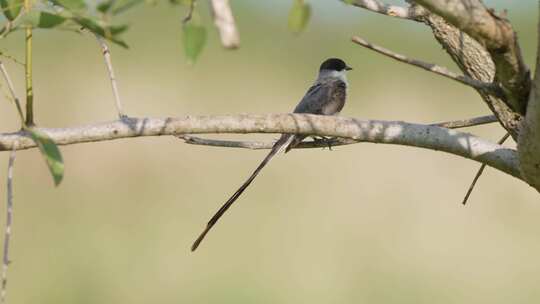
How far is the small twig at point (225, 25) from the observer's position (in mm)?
1462

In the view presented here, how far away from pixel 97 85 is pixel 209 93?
110 centimetres

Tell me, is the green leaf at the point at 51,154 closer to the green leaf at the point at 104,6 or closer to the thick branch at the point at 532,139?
the green leaf at the point at 104,6

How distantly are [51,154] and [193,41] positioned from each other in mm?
526

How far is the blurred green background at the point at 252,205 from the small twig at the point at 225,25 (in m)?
5.59

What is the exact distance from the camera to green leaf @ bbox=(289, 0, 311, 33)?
155 centimetres

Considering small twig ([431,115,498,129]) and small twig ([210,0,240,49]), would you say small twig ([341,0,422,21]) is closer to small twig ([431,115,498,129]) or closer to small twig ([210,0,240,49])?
small twig ([431,115,498,129])

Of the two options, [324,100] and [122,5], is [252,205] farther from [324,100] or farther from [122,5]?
[122,5]

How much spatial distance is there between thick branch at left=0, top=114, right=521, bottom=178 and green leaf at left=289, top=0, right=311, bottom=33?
0.65 m

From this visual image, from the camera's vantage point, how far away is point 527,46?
10680 mm

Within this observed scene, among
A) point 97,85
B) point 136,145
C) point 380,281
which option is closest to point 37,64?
point 97,85

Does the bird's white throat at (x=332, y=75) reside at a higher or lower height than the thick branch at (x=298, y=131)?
lower

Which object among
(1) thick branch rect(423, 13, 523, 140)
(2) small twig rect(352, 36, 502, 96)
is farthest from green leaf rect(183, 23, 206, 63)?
(1) thick branch rect(423, 13, 523, 140)

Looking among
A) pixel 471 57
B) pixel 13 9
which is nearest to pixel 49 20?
pixel 13 9

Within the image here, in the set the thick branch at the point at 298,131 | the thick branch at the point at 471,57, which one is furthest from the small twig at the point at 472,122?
the thick branch at the point at 298,131
